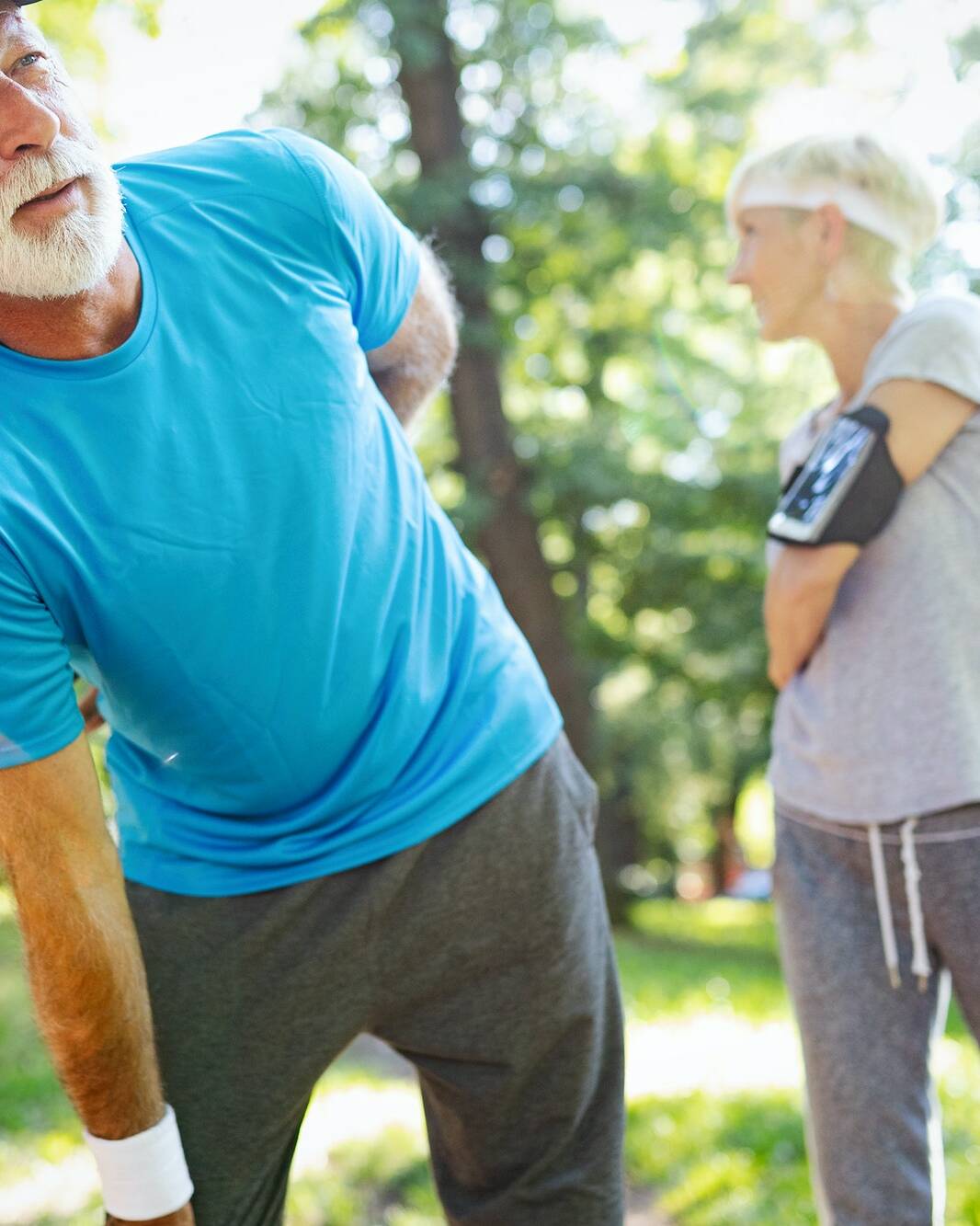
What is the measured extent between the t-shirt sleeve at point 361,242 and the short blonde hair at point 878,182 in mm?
828

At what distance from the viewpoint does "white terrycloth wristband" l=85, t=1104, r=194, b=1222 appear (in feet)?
5.46

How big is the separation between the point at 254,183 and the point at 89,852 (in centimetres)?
95

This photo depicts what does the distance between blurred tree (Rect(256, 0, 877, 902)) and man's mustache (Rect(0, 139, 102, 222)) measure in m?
7.57

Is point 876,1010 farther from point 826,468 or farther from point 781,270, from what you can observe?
point 781,270

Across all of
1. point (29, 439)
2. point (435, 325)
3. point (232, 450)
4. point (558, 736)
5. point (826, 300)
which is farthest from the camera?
point (826, 300)

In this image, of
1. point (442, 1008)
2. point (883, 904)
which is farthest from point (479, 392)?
point (442, 1008)

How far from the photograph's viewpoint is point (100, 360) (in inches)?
65.2

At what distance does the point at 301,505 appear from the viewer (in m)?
1.74

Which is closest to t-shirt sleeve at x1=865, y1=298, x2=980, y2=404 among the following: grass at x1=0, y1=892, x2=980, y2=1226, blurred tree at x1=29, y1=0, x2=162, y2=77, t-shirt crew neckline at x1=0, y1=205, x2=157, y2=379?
t-shirt crew neckline at x1=0, y1=205, x2=157, y2=379

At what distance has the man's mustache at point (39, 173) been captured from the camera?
1.67 metres

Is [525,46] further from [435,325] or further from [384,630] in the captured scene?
[384,630]

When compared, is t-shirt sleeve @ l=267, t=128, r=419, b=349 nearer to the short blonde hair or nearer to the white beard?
the white beard

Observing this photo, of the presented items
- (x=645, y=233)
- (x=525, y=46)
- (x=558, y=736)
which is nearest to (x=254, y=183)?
(x=558, y=736)

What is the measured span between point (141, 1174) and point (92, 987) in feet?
0.86
